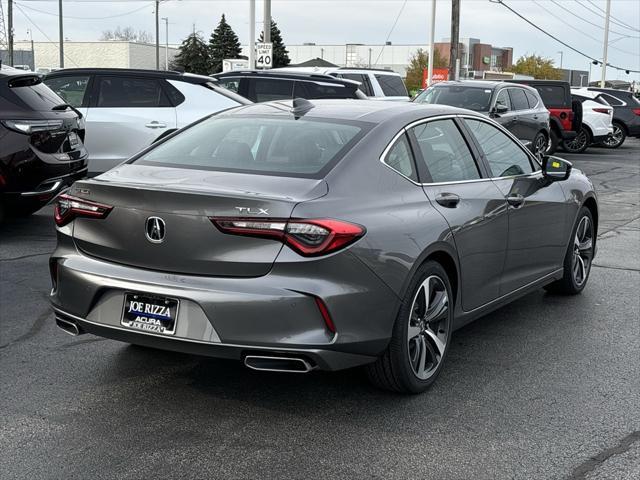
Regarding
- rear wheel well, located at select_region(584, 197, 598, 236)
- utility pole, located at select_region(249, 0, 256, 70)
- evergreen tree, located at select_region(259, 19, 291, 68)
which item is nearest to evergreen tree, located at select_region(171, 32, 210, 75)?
evergreen tree, located at select_region(259, 19, 291, 68)

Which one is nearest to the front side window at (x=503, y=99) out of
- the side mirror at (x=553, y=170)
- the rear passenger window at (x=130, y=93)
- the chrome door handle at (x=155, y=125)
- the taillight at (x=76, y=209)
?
the rear passenger window at (x=130, y=93)

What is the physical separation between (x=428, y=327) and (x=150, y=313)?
5.03ft

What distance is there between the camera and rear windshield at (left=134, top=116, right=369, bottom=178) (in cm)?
464

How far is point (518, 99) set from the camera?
19.0m

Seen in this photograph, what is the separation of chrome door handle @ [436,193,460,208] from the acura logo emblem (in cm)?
158

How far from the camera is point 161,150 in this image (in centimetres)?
517

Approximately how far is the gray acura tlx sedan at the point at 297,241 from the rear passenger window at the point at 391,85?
49.9ft

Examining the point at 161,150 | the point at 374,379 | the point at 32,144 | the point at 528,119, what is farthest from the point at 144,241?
the point at 528,119

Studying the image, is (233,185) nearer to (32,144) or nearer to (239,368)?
(239,368)

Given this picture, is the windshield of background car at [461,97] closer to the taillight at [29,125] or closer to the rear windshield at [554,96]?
the rear windshield at [554,96]

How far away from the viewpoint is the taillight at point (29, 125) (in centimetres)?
864

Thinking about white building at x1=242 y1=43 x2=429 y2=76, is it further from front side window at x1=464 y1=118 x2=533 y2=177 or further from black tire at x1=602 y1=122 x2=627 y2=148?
front side window at x1=464 y1=118 x2=533 y2=177

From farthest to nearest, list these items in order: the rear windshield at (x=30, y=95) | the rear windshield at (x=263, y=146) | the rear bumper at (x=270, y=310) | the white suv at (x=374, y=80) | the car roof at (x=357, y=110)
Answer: the white suv at (x=374, y=80)
the rear windshield at (x=30, y=95)
the car roof at (x=357, y=110)
the rear windshield at (x=263, y=146)
the rear bumper at (x=270, y=310)

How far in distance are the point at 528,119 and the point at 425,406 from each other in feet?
51.8
